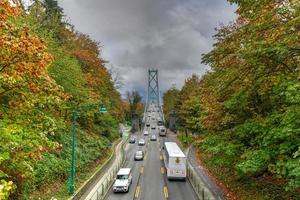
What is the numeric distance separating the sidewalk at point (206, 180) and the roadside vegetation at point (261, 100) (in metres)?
1.11

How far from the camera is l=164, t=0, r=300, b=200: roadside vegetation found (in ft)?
41.2

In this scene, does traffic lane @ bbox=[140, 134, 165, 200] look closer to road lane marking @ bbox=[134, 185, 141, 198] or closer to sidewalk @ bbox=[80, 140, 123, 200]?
road lane marking @ bbox=[134, 185, 141, 198]

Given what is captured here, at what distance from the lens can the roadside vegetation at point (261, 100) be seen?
12.6 metres

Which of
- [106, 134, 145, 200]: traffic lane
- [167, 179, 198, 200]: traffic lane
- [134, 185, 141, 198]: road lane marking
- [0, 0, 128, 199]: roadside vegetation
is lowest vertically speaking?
[167, 179, 198, 200]: traffic lane

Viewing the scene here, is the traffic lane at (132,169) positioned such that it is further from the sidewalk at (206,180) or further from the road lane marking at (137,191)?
the sidewalk at (206,180)

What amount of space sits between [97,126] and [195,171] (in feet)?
62.2

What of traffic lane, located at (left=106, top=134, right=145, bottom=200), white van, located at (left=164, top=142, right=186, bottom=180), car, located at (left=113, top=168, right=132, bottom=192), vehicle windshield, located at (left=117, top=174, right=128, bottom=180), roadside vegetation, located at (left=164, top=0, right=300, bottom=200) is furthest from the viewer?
white van, located at (left=164, top=142, right=186, bottom=180)

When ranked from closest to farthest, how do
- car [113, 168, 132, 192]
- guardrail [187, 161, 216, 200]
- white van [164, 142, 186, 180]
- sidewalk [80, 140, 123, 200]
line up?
guardrail [187, 161, 216, 200] → sidewalk [80, 140, 123, 200] → car [113, 168, 132, 192] → white van [164, 142, 186, 180]

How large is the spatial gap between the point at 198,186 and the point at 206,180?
7.30 feet

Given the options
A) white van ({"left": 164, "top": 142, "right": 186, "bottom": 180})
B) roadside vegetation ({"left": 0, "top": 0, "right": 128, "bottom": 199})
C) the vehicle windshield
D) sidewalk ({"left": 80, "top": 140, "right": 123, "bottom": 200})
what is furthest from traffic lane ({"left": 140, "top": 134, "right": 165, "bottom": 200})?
roadside vegetation ({"left": 0, "top": 0, "right": 128, "bottom": 199})

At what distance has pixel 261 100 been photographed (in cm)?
1978

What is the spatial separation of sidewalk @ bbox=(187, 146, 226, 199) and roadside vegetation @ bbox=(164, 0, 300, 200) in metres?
1.11

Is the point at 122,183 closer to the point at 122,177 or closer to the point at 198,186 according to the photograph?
the point at 122,177

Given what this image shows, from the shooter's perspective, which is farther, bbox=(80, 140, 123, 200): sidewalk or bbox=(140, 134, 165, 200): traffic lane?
bbox=(140, 134, 165, 200): traffic lane
